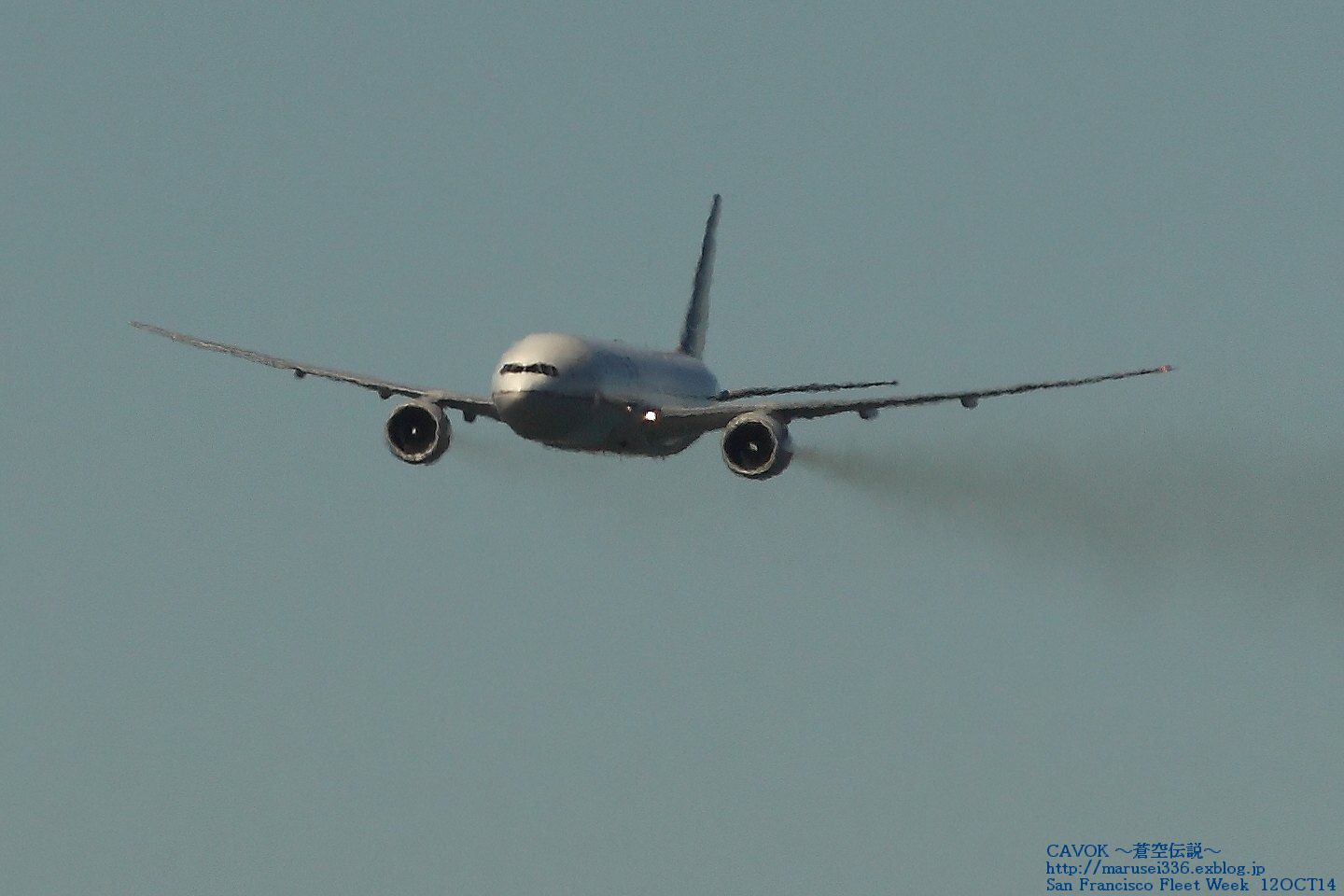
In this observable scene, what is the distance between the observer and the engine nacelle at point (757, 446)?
10775cm

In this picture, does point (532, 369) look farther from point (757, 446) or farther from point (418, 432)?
point (757, 446)

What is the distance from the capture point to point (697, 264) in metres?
140

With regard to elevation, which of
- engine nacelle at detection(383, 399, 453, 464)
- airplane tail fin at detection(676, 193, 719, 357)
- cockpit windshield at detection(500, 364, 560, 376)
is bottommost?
engine nacelle at detection(383, 399, 453, 464)

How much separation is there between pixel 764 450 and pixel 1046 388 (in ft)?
35.8

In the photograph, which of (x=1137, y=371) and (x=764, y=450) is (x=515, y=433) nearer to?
(x=764, y=450)

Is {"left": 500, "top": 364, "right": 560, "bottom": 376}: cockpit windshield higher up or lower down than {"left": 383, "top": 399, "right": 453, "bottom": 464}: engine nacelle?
higher up

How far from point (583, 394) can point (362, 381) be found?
440 inches

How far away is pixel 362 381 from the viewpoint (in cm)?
11450

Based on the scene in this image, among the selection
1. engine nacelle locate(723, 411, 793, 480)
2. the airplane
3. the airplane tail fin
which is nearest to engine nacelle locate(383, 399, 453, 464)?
the airplane

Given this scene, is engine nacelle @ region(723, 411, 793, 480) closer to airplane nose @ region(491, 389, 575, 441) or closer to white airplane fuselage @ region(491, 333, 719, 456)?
white airplane fuselage @ region(491, 333, 719, 456)

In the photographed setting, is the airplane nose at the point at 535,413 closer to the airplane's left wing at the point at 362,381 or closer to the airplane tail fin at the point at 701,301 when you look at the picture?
the airplane's left wing at the point at 362,381

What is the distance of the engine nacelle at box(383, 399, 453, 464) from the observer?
10919cm

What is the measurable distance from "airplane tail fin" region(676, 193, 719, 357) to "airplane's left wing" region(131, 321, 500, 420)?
71.0 feet

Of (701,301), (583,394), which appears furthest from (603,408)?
(701,301)
